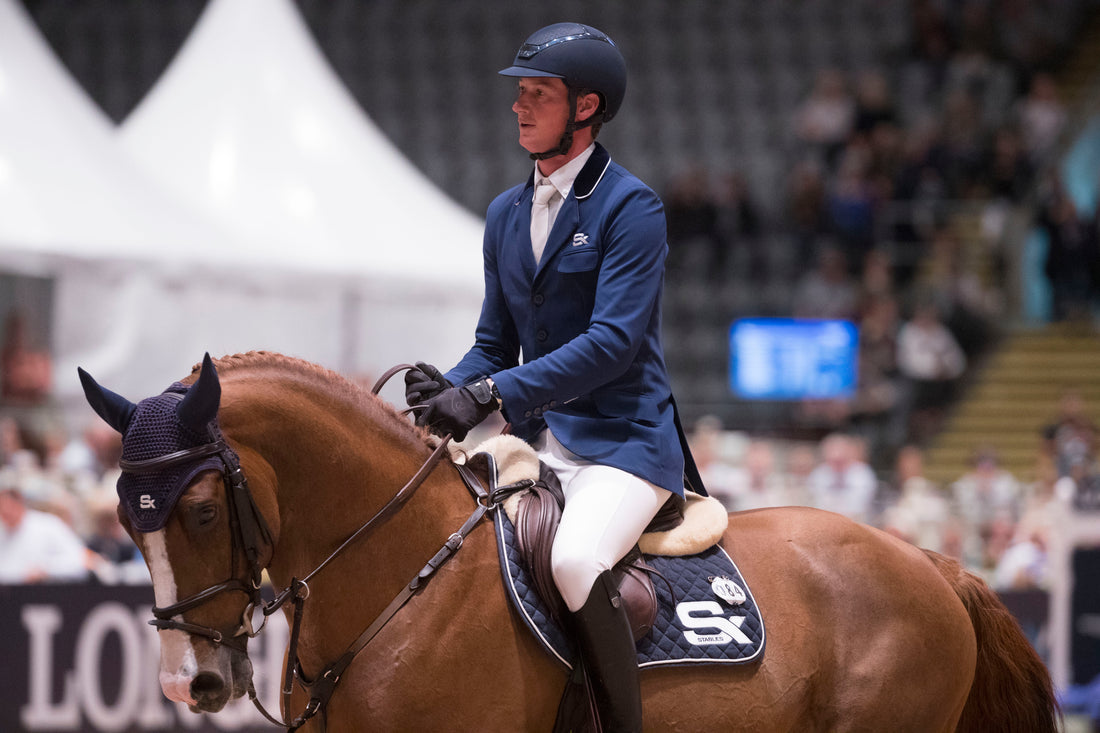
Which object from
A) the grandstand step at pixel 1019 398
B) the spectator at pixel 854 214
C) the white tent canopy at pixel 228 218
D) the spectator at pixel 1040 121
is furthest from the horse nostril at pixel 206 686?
the spectator at pixel 1040 121

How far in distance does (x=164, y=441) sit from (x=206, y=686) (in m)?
0.56

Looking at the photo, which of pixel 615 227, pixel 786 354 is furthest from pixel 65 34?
pixel 615 227

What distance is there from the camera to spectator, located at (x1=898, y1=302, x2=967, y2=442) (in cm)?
1352

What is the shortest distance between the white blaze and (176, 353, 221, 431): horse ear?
0.26m

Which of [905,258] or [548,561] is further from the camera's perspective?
→ [905,258]

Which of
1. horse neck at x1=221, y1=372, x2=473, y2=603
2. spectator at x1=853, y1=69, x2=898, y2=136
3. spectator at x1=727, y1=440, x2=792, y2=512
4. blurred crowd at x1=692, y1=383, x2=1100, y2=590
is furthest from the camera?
spectator at x1=853, y1=69, x2=898, y2=136

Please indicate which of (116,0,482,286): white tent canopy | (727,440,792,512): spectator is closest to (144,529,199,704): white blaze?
(727,440,792,512): spectator

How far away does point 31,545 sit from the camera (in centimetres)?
780

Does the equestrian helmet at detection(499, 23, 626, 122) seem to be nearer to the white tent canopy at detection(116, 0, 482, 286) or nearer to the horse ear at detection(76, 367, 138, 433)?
the horse ear at detection(76, 367, 138, 433)

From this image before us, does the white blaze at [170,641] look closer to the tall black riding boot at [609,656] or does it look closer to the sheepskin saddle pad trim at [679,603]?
the sheepskin saddle pad trim at [679,603]

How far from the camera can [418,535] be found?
3.23 m

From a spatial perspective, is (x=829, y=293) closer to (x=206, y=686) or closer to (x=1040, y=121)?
(x=1040, y=121)

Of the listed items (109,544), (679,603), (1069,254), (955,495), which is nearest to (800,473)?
(955,495)

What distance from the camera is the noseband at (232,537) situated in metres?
2.84
